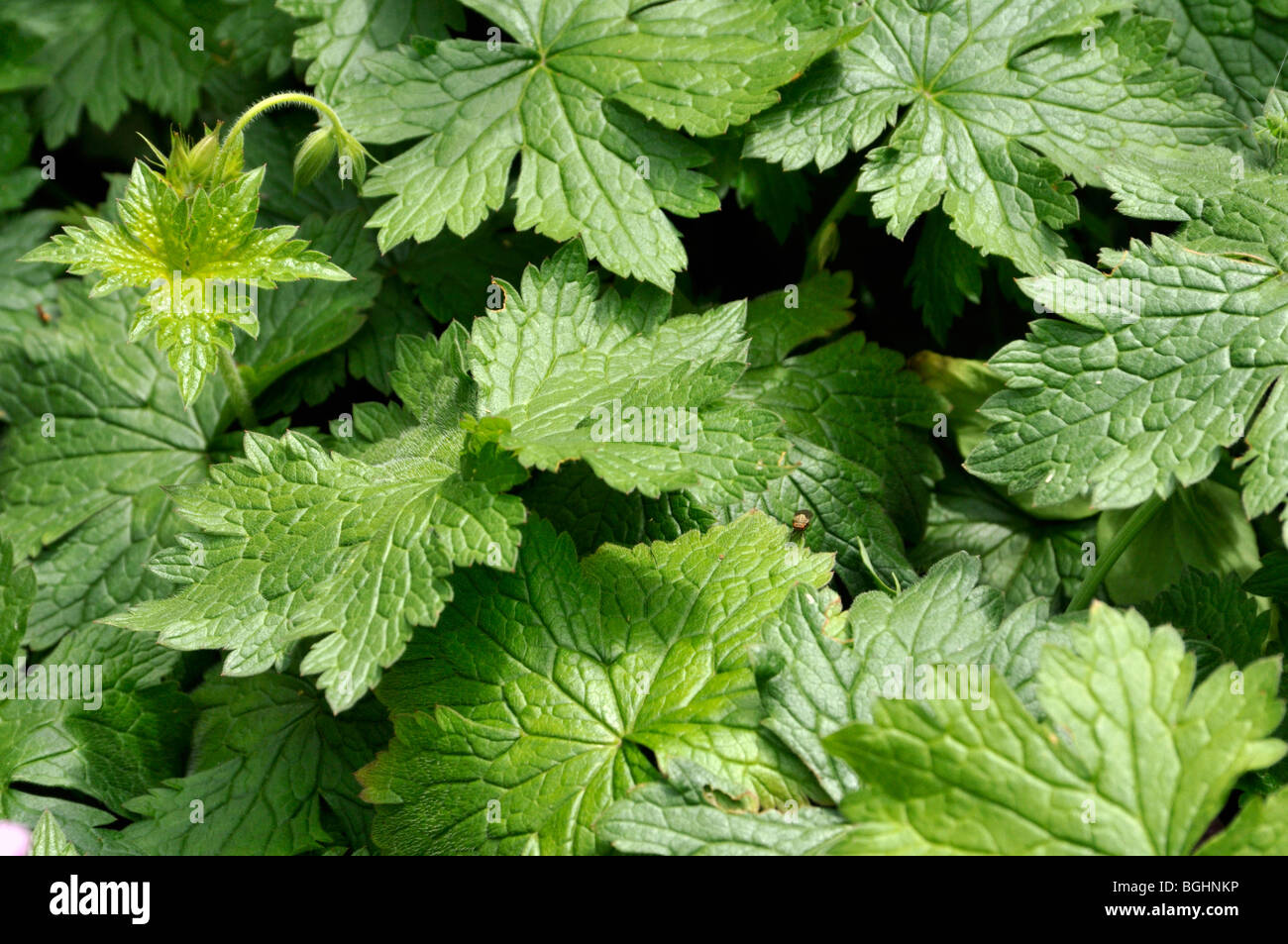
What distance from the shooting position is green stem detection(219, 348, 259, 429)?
7.66 ft

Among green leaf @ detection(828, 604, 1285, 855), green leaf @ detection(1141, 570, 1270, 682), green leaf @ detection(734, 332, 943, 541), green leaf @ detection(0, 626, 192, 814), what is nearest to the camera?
green leaf @ detection(828, 604, 1285, 855)

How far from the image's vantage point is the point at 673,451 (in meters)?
1.86

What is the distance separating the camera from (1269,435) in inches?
71.2

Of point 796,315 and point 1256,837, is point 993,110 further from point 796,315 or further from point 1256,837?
point 1256,837

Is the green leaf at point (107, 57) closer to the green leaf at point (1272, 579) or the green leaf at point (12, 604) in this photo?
the green leaf at point (12, 604)

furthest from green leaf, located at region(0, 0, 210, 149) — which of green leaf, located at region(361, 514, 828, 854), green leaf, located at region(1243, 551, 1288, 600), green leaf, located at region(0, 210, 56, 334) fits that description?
green leaf, located at region(1243, 551, 1288, 600)

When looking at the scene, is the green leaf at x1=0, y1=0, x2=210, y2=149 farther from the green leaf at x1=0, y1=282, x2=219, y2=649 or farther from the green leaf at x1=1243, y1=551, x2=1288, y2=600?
the green leaf at x1=1243, y1=551, x2=1288, y2=600

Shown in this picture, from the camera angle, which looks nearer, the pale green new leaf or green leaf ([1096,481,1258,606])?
green leaf ([1096,481,1258,606])

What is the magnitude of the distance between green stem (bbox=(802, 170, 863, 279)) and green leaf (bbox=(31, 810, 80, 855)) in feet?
6.52

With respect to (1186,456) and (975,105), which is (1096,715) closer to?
(1186,456)

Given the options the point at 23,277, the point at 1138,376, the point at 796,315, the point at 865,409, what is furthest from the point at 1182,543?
the point at 23,277

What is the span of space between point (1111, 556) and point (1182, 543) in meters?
0.34

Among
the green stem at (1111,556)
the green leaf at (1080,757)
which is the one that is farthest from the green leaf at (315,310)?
the green stem at (1111,556)

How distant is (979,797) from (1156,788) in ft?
0.78
